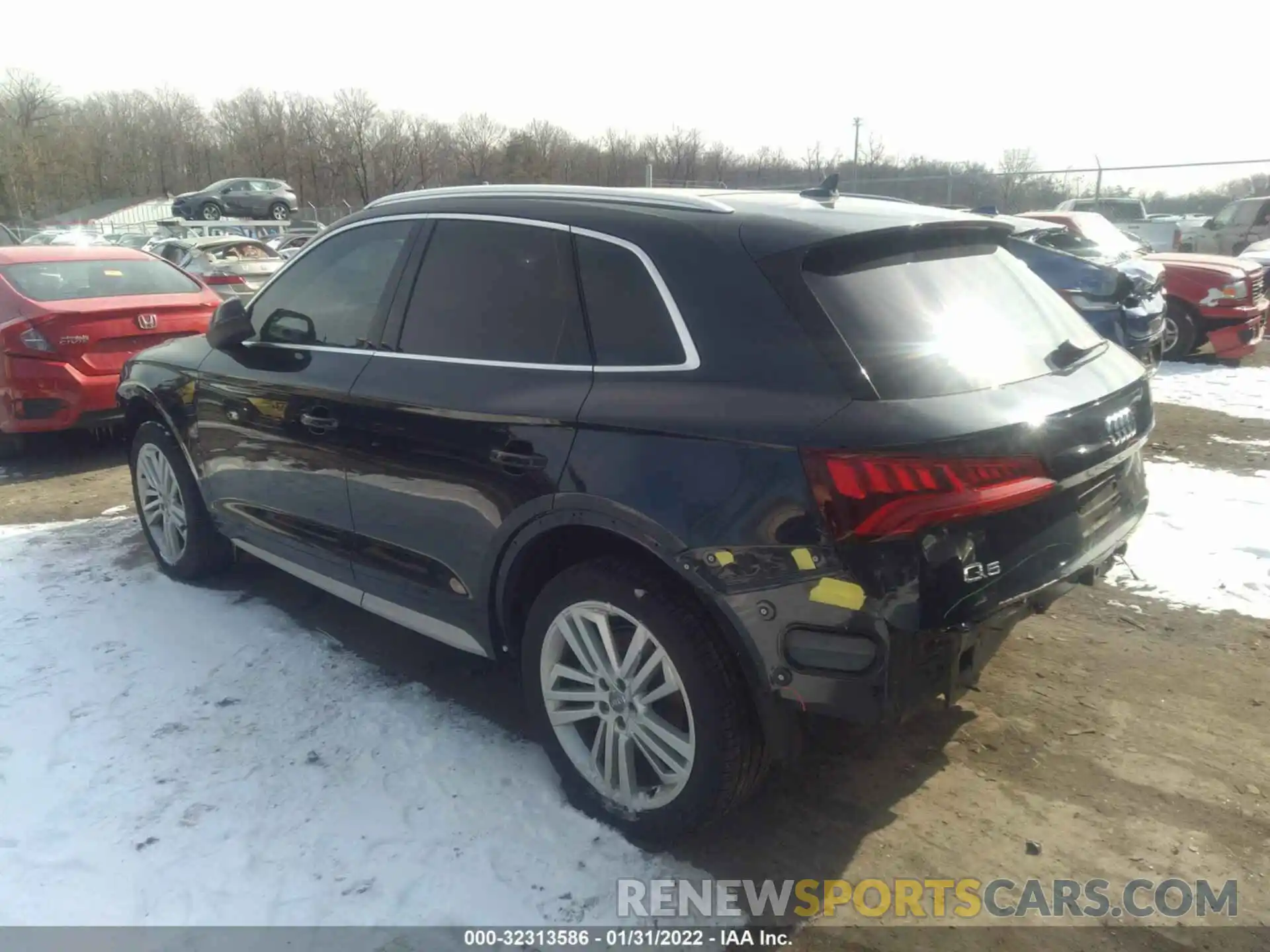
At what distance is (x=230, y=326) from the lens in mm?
3959

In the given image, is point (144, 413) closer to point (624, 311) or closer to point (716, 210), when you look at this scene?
point (624, 311)

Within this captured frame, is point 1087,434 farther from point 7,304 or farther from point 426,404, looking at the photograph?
point 7,304

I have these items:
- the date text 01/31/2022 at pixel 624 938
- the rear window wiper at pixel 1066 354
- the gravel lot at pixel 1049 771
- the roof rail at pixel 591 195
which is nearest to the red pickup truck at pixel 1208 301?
the gravel lot at pixel 1049 771

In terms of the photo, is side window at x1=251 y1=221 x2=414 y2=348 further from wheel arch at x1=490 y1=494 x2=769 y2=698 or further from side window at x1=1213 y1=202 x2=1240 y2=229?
side window at x1=1213 y1=202 x2=1240 y2=229

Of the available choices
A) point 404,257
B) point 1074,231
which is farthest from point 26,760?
point 1074,231

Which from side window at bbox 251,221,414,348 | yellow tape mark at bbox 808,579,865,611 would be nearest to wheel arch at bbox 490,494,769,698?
yellow tape mark at bbox 808,579,865,611

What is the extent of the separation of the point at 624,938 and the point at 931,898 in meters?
0.86

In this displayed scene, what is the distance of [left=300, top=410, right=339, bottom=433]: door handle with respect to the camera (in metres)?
3.55

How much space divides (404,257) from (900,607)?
2.24 metres

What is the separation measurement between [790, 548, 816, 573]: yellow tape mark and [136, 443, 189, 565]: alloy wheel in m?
3.48

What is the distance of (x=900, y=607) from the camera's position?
2246mm

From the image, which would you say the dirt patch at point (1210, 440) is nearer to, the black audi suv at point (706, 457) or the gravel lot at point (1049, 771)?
the gravel lot at point (1049, 771)

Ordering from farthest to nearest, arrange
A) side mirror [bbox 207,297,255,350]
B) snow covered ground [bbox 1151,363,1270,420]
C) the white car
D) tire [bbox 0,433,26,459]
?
1. the white car
2. snow covered ground [bbox 1151,363,1270,420]
3. tire [bbox 0,433,26,459]
4. side mirror [bbox 207,297,255,350]

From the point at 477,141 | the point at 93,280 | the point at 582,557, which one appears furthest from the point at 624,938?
Result: the point at 477,141
